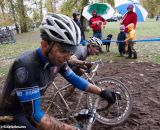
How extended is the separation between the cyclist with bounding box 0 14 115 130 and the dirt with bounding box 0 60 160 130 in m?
2.39

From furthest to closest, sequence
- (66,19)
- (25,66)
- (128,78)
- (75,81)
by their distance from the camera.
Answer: (128,78)
(75,81)
(66,19)
(25,66)

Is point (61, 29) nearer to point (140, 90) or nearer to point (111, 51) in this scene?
point (140, 90)

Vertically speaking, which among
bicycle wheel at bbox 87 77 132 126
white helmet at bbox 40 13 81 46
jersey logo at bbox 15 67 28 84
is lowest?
bicycle wheel at bbox 87 77 132 126

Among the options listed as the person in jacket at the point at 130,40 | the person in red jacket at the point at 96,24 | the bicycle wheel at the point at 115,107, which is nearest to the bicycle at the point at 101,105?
the bicycle wheel at the point at 115,107

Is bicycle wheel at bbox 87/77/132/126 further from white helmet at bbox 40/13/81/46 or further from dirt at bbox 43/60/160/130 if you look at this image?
white helmet at bbox 40/13/81/46

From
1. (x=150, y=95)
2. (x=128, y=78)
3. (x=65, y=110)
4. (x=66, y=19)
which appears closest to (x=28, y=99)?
(x=66, y=19)

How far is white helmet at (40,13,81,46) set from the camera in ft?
8.55

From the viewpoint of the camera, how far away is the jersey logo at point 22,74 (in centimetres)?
255

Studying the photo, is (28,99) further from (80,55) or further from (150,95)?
(150,95)

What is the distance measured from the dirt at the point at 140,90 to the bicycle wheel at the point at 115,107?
0.32 ft

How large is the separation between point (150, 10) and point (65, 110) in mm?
85198

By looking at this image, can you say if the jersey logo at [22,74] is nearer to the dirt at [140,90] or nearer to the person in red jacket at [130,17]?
the dirt at [140,90]

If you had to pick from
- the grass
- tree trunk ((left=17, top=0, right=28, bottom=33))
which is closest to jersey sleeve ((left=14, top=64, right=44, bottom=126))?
the grass

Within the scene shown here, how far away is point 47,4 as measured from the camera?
51.2m
